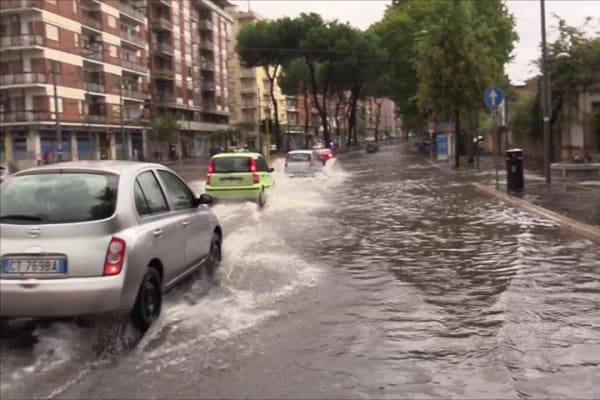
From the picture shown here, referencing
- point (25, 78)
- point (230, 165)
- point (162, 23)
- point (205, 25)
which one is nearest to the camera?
point (230, 165)

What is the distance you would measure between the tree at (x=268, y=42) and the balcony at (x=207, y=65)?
14831mm

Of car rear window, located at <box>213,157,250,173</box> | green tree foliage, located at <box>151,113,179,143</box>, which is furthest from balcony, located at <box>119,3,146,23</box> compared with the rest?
car rear window, located at <box>213,157,250,173</box>

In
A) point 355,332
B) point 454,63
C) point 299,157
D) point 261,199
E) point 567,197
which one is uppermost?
point 454,63

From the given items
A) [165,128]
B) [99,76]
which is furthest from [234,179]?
[165,128]

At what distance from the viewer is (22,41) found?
5188 cm

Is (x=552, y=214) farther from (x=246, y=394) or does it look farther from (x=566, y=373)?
(x=246, y=394)

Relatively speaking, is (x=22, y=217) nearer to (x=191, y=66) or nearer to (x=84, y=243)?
(x=84, y=243)

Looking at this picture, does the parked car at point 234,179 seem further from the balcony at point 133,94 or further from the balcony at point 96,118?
the balcony at point 133,94

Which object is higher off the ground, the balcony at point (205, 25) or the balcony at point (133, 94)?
the balcony at point (205, 25)

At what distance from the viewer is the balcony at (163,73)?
249ft

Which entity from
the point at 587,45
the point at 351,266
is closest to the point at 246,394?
the point at 351,266

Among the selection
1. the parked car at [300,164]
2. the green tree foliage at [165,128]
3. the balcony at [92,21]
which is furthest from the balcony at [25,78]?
the parked car at [300,164]

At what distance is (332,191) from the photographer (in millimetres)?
23906

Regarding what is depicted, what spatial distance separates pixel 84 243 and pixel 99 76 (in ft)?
195
